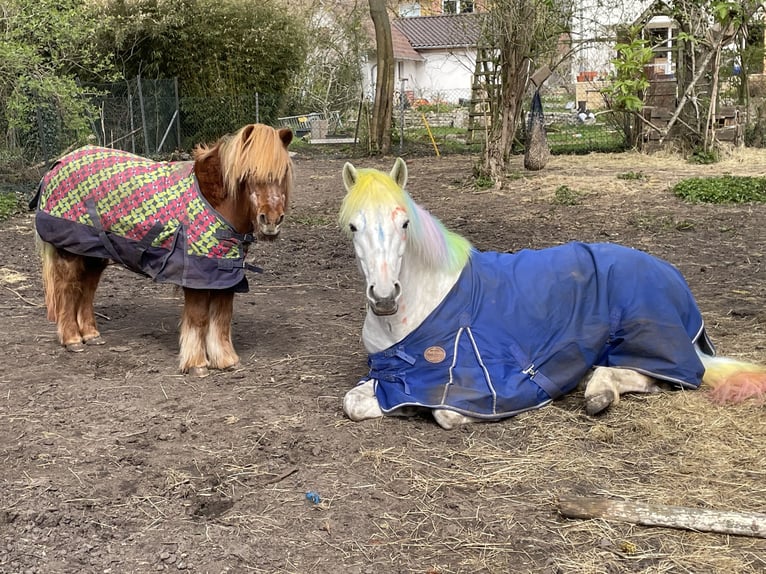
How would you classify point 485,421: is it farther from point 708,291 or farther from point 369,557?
point 708,291

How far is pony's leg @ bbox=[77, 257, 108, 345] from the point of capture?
520 centimetres

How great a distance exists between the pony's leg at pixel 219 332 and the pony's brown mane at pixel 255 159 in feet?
2.21

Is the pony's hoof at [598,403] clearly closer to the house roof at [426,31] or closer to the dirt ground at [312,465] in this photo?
the dirt ground at [312,465]

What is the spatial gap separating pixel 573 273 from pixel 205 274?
2.00m

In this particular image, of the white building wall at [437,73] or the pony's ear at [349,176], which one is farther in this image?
the white building wall at [437,73]

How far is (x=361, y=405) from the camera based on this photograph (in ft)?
12.8

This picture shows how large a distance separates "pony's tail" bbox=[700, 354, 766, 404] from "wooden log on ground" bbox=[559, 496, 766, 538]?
1.28 metres

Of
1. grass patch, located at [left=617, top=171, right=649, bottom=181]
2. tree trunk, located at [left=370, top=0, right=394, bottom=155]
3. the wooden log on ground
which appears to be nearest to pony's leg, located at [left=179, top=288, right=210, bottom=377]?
the wooden log on ground

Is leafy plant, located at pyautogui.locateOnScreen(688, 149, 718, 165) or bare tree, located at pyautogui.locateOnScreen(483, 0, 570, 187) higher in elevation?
bare tree, located at pyautogui.locateOnScreen(483, 0, 570, 187)

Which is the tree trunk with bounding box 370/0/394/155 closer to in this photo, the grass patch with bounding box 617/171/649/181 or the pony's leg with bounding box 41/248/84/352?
the grass patch with bounding box 617/171/649/181

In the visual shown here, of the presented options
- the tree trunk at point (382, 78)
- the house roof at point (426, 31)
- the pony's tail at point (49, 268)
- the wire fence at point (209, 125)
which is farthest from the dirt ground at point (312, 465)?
the house roof at point (426, 31)

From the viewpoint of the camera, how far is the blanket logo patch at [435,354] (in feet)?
12.3

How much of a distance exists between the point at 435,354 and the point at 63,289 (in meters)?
2.64

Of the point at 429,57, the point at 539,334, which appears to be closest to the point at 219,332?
the point at 539,334
